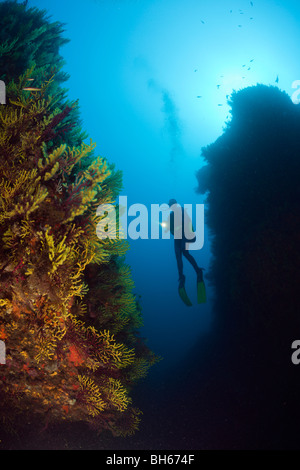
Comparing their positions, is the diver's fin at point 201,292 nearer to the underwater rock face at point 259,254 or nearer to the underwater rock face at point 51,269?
the underwater rock face at point 259,254

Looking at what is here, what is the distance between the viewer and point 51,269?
9.97ft

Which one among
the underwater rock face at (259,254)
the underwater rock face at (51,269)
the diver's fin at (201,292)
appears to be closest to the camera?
the underwater rock face at (51,269)

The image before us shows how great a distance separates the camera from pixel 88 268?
14.3ft

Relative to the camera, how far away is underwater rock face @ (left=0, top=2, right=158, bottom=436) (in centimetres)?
309

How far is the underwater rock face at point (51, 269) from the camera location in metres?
3.09

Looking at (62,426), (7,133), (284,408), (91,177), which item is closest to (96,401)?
(62,426)

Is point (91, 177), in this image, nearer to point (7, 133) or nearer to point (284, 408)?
point (7, 133)
